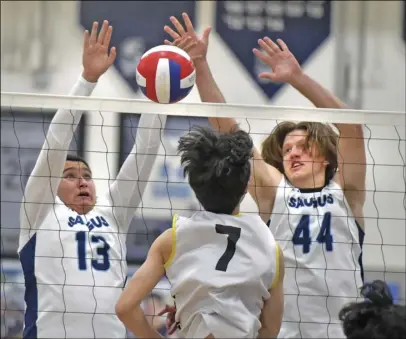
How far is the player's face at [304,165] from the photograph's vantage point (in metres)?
4.47

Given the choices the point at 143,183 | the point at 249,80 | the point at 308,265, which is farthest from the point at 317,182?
the point at 249,80

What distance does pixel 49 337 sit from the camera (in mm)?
4371

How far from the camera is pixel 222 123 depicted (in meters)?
4.56

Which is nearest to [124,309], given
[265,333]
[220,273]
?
[220,273]

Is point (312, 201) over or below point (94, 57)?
below

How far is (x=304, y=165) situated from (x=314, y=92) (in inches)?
14.0

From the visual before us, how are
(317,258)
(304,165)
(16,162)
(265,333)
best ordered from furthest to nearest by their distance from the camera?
(16,162)
(304,165)
(317,258)
(265,333)

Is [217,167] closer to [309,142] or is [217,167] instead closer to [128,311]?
[128,311]

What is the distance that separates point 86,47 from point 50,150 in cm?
55

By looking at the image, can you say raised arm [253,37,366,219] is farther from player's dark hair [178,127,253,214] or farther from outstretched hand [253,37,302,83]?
player's dark hair [178,127,253,214]

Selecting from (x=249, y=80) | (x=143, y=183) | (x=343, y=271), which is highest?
(x=249, y=80)

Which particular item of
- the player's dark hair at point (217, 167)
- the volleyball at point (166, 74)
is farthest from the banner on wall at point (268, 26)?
the player's dark hair at point (217, 167)

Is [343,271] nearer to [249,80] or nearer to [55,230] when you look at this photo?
[55,230]

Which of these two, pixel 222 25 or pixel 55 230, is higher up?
pixel 222 25
